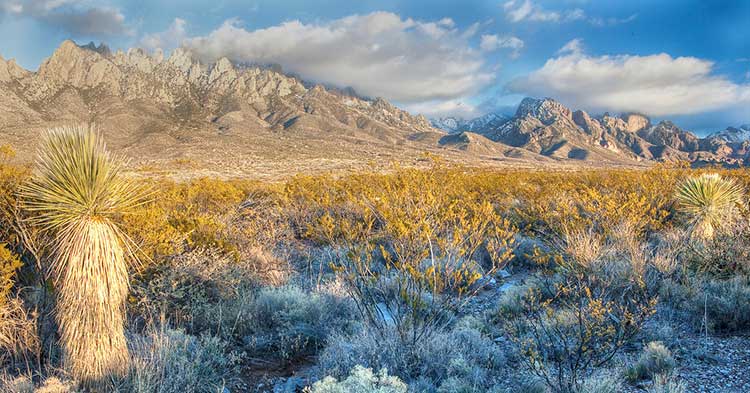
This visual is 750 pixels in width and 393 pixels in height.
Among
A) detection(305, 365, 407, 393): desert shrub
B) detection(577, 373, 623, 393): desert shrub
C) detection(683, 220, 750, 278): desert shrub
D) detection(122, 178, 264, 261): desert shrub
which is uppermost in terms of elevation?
detection(122, 178, 264, 261): desert shrub

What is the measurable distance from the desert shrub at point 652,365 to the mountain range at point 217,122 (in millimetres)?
18910

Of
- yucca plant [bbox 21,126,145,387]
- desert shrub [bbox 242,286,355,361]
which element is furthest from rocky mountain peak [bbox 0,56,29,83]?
yucca plant [bbox 21,126,145,387]

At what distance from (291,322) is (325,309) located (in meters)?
0.52

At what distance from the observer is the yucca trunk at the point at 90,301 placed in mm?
3824

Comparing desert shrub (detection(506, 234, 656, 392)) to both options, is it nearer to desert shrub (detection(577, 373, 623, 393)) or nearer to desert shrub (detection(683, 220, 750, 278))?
desert shrub (detection(577, 373, 623, 393))

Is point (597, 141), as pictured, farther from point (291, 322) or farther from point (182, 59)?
point (291, 322)

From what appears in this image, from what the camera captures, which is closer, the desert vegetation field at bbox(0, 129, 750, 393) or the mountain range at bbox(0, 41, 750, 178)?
the desert vegetation field at bbox(0, 129, 750, 393)

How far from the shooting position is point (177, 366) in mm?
4164

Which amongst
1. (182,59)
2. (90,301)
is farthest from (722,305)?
(182,59)

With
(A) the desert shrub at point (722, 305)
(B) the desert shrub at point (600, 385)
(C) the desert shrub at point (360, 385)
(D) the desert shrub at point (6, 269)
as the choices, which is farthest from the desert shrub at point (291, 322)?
(A) the desert shrub at point (722, 305)

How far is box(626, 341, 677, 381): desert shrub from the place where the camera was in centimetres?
414

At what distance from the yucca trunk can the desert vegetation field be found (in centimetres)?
1

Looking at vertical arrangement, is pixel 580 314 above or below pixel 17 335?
above

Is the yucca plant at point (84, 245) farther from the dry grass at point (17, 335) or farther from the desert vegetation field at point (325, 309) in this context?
the dry grass at point (17, 335)
